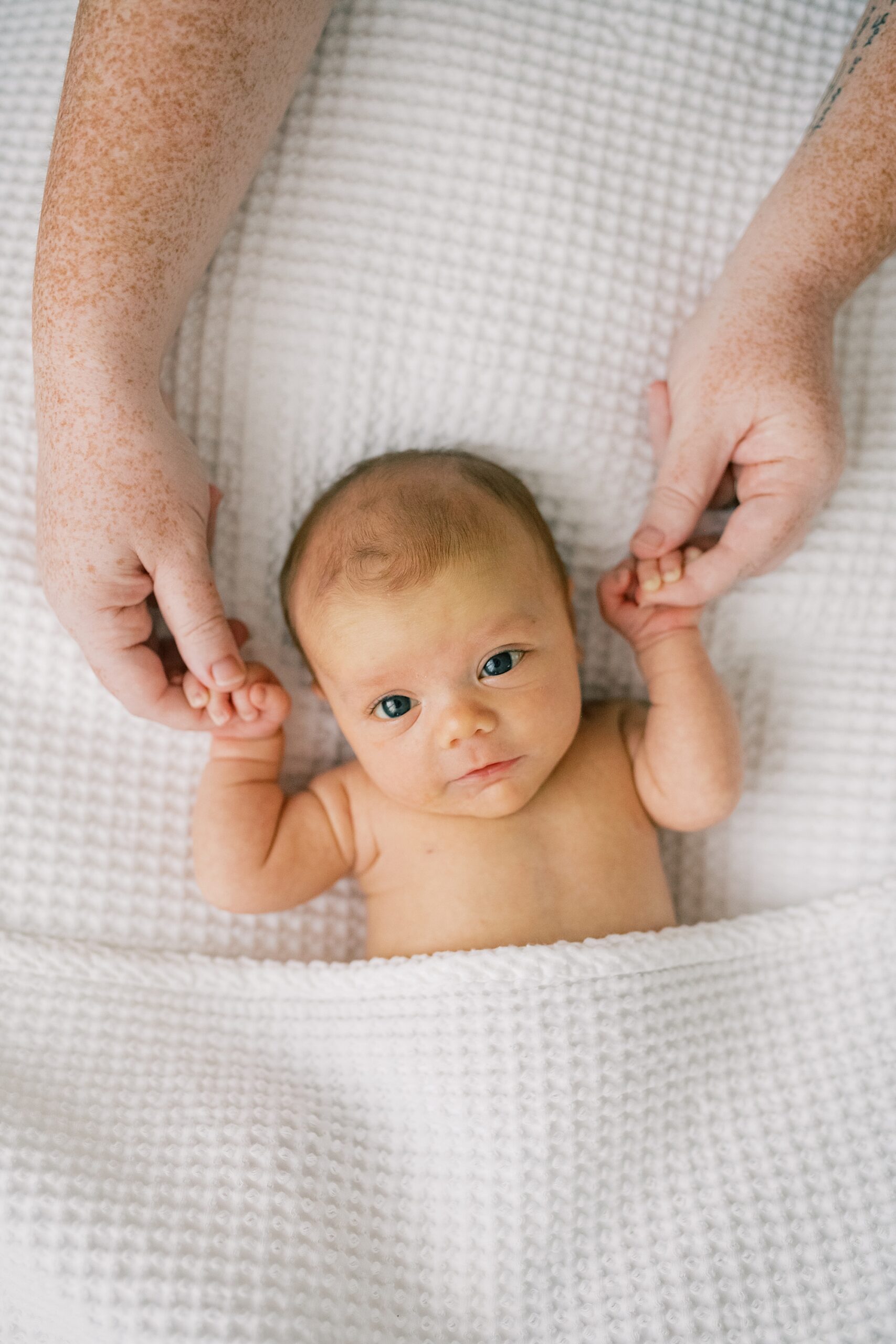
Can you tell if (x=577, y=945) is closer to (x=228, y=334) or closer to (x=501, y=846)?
(x=501, y=846)

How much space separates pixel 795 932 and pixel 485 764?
0.50m

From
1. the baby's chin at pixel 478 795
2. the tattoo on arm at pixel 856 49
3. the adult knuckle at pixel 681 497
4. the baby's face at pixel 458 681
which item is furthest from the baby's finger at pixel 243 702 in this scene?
the tattoo on arm at pixel 856 49

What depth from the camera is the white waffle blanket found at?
110 cm

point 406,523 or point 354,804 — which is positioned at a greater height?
point 406,523

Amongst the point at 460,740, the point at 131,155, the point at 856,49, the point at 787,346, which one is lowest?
the point at 460,740

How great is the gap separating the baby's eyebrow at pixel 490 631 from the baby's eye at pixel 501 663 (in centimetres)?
3

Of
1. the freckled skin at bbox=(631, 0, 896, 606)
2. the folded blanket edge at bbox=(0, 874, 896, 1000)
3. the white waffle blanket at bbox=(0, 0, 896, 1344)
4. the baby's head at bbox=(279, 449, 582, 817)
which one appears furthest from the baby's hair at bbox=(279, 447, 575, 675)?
the folded blanket edge at bbox=(0, 874, 896, 1000)

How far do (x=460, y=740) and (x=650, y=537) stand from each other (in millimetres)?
370

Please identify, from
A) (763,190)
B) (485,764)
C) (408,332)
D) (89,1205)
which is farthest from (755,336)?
A: (89,1205)

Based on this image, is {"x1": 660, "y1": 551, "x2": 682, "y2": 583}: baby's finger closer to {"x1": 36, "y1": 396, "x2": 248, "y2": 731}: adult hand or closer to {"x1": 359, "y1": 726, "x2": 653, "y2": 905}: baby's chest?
{"x1": 359, "y1": 726, "x2": 653, "y2": 905}: baby's chest

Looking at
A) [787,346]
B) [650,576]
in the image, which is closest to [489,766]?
[650,576]

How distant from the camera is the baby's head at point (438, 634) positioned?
3.76 ft

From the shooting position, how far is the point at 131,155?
1.09 meters

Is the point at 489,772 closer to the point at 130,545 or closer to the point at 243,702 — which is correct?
the point at 243,702
